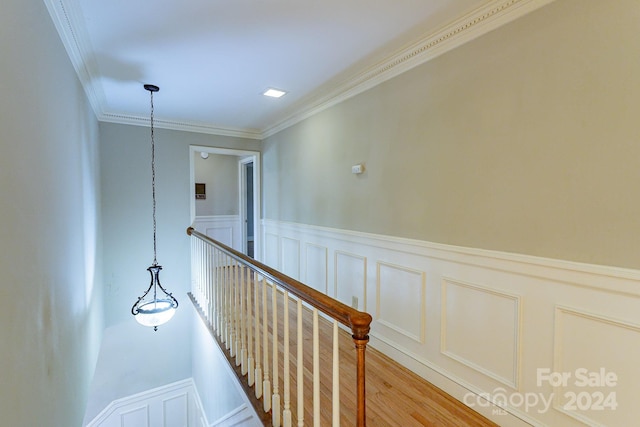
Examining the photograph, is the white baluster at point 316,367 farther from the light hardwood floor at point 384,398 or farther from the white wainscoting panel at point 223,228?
the white wainscoting panel at point 223,228

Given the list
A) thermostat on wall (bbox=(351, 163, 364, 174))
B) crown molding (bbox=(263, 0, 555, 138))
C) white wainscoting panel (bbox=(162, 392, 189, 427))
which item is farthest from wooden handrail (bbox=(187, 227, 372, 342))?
white wainscoting panel (bbox=(162, 392, 189, 427))

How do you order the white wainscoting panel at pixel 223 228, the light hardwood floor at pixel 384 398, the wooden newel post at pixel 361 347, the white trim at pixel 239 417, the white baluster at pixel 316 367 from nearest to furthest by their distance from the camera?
the wooden newel post at pixel 361 347, the white baluster at pixel 316 367, the light hardwood floor at pixel 384 398, the white trim at pixel 239 417, the white wainscoting panel at pixel 223 228

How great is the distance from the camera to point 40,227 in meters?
1.50

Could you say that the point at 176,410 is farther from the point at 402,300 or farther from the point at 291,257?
the point at 402,300

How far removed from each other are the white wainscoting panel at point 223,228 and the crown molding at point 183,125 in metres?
2.08

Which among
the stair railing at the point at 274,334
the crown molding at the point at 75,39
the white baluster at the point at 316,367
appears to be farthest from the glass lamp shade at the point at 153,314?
the white baluster at the point at 316,367

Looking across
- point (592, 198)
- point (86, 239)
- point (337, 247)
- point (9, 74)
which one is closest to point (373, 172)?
point (337, 247)

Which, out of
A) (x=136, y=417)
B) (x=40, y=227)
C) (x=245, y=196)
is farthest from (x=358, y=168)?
(x=136, y=417)

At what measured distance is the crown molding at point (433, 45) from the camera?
166 centimetres

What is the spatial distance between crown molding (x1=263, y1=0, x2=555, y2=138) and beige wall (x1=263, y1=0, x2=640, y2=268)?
51 millimetres

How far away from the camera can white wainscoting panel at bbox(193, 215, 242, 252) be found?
6004 mm

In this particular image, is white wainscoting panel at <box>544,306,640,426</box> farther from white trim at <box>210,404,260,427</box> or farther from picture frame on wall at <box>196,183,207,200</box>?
picture frame on wall at <box>196,183,207,200</box>

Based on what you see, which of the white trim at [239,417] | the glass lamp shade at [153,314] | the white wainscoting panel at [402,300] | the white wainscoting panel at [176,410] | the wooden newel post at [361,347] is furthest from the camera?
the white wainscoting panel at [176,410]

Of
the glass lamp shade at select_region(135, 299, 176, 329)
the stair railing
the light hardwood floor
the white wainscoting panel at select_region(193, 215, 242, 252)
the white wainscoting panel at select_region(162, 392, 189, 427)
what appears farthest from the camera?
the white wainscoting panel at select_region(193, 215, 242, 252)
